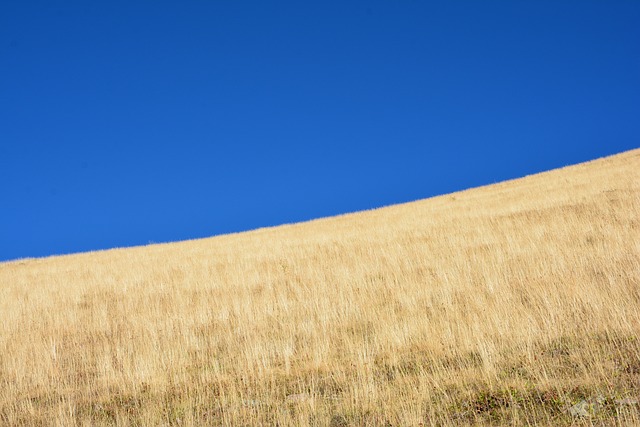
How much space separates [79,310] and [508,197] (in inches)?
731

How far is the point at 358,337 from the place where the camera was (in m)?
7.75

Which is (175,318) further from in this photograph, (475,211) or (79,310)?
(475,211)

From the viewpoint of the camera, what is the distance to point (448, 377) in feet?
18.8

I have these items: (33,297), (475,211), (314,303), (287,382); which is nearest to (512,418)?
(287,382)

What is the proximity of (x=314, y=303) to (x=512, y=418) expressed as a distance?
5.61 meters

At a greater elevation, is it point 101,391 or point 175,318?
point 175,318

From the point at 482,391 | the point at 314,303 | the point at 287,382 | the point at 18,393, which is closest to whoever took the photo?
the point at 482,391

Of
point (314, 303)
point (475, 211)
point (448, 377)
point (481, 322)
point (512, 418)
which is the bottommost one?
point (512, 418)

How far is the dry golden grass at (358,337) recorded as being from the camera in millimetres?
5242

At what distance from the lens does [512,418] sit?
4613 mm

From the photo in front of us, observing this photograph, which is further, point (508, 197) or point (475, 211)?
point (508, 197)

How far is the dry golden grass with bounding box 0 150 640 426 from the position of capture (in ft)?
17.2

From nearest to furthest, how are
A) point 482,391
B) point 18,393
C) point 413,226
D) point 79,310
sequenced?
point 482,391 → point 18,393 → point 79,310 → point 413,226

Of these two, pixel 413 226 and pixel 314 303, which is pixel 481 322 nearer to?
pixel 314 303
